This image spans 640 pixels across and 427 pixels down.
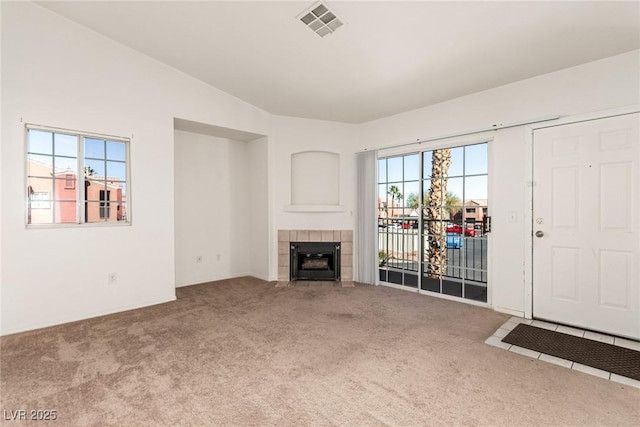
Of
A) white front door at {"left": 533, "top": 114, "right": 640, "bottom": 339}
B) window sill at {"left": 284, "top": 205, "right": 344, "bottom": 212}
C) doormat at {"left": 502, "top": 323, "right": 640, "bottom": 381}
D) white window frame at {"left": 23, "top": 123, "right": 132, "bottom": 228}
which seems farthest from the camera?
window sill at {"left": 284, "top": 205, "right": 344, "bottom": 212}

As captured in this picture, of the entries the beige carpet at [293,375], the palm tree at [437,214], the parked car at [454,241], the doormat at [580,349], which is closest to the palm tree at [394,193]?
the palm tree at [437,214]

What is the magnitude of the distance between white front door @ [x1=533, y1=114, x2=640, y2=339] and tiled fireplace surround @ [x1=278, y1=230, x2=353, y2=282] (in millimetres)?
2549

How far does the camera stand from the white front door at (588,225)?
2.84 meters

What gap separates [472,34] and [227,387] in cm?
339

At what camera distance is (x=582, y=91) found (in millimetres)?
3037

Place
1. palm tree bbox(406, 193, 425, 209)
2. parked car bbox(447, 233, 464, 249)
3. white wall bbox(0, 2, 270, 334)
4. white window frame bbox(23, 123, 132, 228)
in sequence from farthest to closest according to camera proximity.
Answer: palm tree bbox(406, 193, 425, 209), parked car bbox(447, 233, 464, 249), white window frame bbox(23, 123, 132, 228), white wall bbox(0, 2, 270, 334)

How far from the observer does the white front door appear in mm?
2836

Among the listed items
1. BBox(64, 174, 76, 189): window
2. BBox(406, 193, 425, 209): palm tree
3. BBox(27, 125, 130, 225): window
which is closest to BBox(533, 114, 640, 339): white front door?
BBox(406, 193, 425, 209): palm tree

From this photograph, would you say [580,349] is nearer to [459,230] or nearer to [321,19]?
[459,230]

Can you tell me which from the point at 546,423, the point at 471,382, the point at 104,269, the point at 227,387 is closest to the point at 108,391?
the point at 227,387

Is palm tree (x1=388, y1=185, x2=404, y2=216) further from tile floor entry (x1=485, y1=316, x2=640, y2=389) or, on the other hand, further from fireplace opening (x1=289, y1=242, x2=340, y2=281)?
tile floor entry (x1=485, y1=316, x2=640, y2=389)

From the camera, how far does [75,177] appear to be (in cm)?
340

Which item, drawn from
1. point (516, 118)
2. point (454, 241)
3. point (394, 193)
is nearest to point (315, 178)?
point (394, 193)

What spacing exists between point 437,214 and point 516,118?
1498mm
